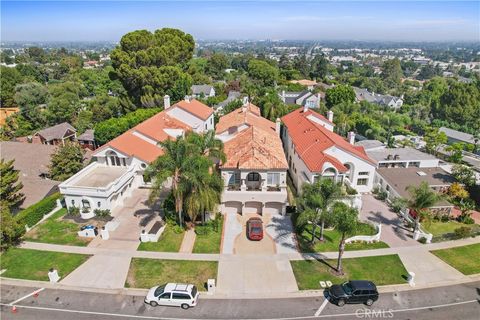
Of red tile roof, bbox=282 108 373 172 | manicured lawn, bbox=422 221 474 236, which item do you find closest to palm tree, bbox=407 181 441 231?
manicured lawn, bbox=422 221 474 236

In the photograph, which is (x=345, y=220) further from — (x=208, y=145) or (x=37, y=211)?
(x=37, y=211)

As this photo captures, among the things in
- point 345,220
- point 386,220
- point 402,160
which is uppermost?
point 345,220

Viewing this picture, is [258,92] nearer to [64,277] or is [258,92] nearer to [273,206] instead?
[273,206]

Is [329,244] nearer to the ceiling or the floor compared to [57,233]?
nearer to the floor

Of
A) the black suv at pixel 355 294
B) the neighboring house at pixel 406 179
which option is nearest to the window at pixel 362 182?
the neighboring house at pixel 406 179

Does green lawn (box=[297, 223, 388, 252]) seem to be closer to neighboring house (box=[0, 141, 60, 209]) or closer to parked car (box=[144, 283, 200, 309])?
parked car (box=[144, 283, 200, 309])

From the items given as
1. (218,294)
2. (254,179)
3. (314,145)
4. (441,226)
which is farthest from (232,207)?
(441,226)
